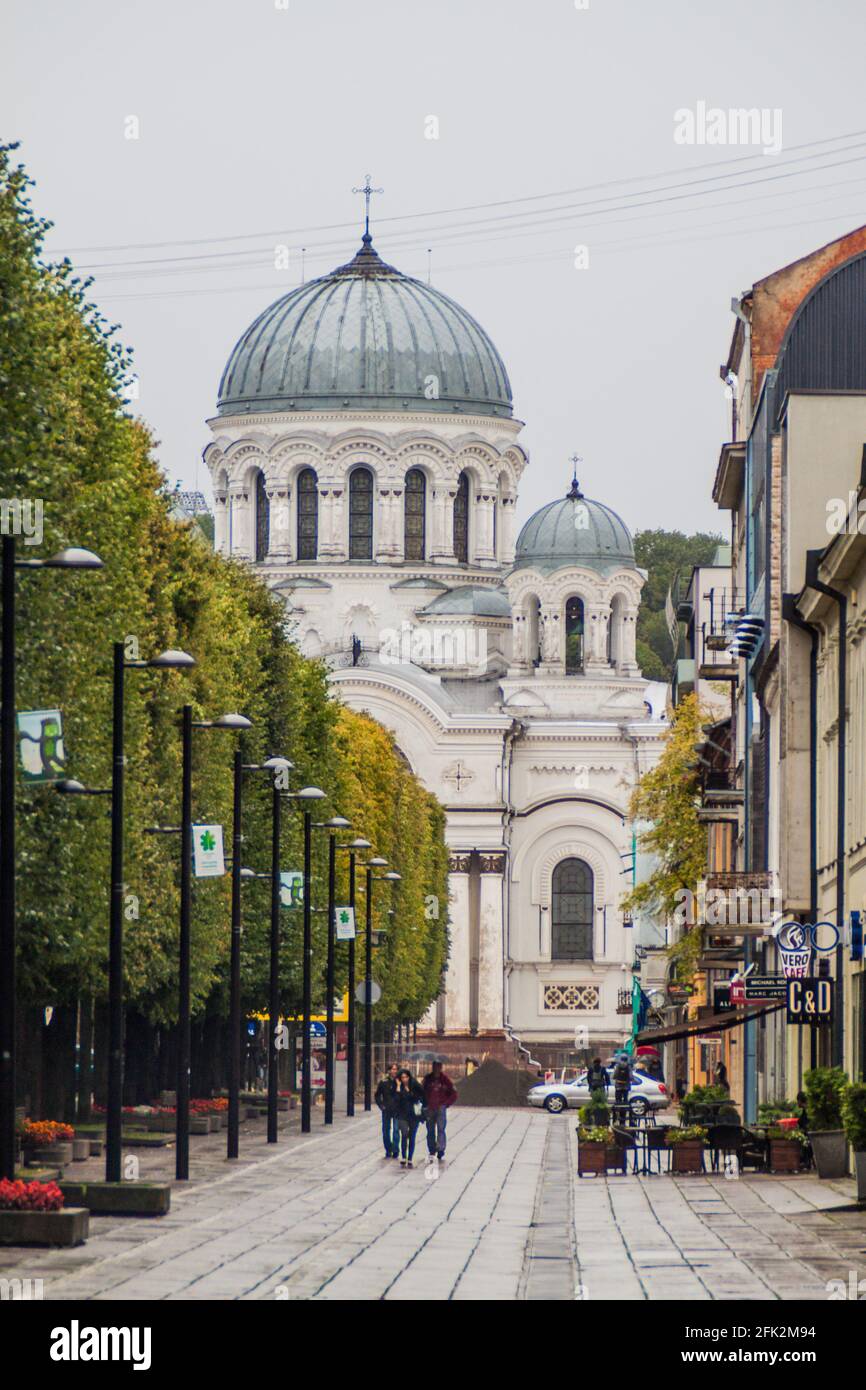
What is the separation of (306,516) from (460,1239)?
119859 millimetres

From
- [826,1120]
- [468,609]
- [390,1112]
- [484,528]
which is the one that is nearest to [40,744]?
[826,1120]

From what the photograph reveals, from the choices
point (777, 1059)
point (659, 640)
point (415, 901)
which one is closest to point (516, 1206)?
point (777, 1059)

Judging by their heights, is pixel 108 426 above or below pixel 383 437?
below

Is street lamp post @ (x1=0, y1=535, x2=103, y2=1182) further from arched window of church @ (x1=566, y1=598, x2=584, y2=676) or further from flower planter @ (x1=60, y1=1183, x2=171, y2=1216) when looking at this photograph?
arched window of church @ (x1=566, y1=598, x2=584, y2=676)

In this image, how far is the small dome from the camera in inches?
5817

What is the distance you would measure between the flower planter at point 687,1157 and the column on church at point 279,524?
105m

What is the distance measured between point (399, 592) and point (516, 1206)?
112579 millimetres

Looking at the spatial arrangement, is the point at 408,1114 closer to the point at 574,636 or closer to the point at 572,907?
the point at 572,907

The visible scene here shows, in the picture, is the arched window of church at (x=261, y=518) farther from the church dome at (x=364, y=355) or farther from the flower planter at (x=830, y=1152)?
the flower planter at (x=830, y=1152)

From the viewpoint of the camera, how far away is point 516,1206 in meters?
35.8

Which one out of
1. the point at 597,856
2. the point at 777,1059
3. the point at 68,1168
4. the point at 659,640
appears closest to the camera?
the point at 68,1168

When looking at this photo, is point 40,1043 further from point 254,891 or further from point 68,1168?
point 254,891

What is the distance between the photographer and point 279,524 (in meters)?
146
